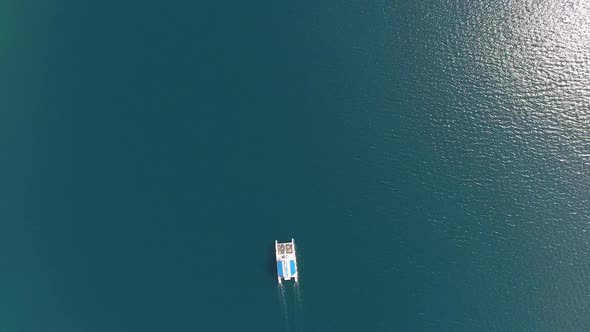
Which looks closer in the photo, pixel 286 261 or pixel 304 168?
pixel 286 261

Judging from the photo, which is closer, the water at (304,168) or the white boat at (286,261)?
the water at (304,168)

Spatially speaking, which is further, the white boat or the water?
the white boat

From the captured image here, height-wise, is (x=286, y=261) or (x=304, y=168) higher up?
(x=304, y=168)

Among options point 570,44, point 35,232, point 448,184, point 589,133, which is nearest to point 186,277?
point 35,232
